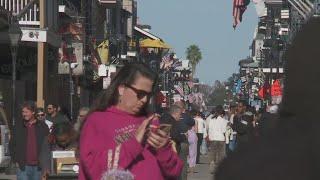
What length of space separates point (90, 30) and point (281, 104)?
2174 inches

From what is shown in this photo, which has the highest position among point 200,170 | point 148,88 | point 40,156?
point 148,88

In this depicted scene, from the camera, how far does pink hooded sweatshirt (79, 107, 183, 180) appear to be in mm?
4148

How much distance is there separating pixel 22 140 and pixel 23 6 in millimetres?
21501

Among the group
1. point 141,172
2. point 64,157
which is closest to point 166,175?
point 141,172

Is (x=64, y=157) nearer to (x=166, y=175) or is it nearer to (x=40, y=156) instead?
(x=40, y=156)

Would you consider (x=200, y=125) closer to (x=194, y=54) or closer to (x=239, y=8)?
(x=239, y=8)

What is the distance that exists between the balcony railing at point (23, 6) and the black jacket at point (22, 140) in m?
19.8

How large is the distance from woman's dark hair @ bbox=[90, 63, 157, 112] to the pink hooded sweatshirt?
0.08m

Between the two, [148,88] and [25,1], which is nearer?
[148,88]

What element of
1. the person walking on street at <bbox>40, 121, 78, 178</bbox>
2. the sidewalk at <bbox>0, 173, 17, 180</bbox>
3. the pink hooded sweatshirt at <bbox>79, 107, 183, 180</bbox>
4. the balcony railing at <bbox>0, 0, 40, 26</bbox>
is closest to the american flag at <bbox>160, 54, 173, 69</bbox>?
the balcony railing at <bbox>0, 0, 40, 26</bbox>

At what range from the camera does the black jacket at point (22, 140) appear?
14594 millimetres

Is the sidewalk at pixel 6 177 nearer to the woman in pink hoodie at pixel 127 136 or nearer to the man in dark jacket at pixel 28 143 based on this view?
the man in dark jacket at pixel 28 143

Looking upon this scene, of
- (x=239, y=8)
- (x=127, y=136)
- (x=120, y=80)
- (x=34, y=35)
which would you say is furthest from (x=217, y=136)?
(x=127, y=136)

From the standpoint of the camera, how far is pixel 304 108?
1679mm
